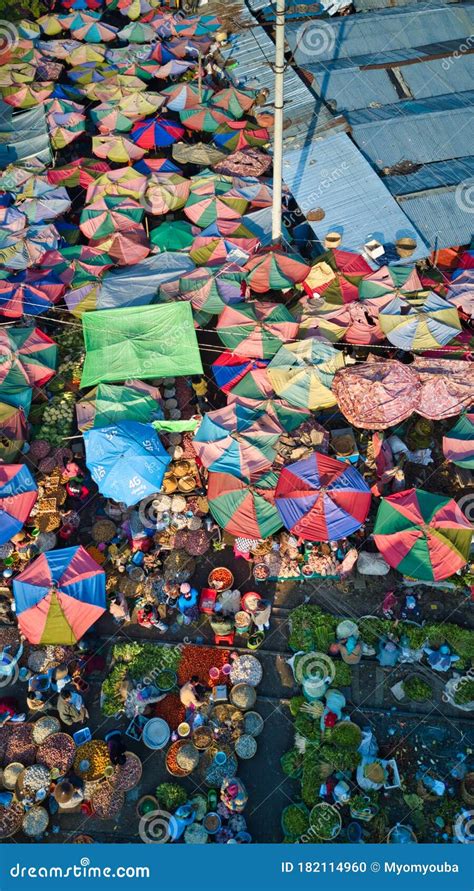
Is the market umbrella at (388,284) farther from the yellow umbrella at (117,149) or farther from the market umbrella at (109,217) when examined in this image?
the yellow umbrella at (117,149)

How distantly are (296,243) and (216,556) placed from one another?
436 inches

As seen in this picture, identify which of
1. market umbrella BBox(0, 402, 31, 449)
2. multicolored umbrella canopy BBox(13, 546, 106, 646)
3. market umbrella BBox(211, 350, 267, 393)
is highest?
market umbrella BBox(211, 350, 267, 393)

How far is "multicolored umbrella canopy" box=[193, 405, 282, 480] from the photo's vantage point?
13242 mm

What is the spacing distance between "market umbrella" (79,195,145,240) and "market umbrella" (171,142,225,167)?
3.66 metres

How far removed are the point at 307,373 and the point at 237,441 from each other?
2.62 meters

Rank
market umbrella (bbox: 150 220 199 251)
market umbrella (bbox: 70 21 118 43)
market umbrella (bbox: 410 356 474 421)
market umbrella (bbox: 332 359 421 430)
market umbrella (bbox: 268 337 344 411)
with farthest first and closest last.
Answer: market umbrella (bbox: 70 21 118 43) < market umbrella (bbox: 150 220 199 251) < market umbrella (bbox: 268 337 344 411) < market umbrella (bbox: 410 356 474 421) < market umbrella (bbox: 332 359 421 430)

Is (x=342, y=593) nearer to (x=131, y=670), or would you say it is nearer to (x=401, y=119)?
(x=131, y=670)

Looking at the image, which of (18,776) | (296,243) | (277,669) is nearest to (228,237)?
(296,243)

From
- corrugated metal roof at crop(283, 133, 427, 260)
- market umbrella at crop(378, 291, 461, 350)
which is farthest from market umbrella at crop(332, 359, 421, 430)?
corrugated metal roof at crop(283, 133, 427, 260)

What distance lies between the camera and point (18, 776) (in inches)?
438
